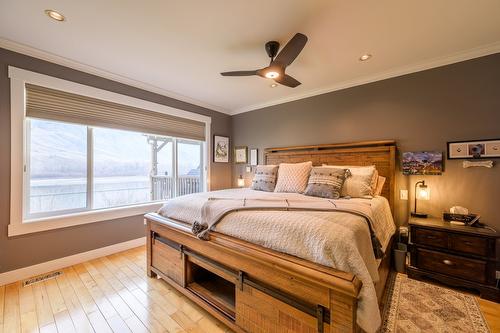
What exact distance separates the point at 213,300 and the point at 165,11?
8.15 ft

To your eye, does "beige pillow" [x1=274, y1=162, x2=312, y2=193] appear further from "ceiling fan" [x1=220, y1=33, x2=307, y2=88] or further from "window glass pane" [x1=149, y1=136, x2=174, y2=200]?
"window glass pane" [x1=149, y1=136, x2=174, y2=200]

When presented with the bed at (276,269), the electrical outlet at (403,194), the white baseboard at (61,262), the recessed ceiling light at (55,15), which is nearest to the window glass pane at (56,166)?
the white baseboard at (61,262)

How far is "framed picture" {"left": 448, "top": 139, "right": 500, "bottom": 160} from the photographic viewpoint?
7.15ft

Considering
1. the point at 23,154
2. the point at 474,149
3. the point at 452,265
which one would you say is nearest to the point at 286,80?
the point at 474,149

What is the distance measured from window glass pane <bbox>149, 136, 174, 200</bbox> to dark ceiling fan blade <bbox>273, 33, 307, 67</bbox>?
2.66 m

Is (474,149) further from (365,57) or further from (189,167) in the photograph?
(189,167)

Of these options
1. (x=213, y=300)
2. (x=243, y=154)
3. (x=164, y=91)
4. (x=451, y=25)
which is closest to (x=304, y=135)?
(x=243, y=154)

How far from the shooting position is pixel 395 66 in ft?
8.67

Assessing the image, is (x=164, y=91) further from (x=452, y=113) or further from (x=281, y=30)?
(x=452, y=113)

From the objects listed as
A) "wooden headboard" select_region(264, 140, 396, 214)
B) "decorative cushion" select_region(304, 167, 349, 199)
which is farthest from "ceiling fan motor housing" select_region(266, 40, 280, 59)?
"wooden headboard" select_region(264, 140, 396, 214)

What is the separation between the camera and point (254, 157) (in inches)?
172

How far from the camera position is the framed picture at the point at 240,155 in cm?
452

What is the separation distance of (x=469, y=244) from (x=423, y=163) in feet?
3.19

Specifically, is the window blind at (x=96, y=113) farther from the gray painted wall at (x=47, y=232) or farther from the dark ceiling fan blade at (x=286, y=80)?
the dark ceiling fan blade at (x=286, y=80)
